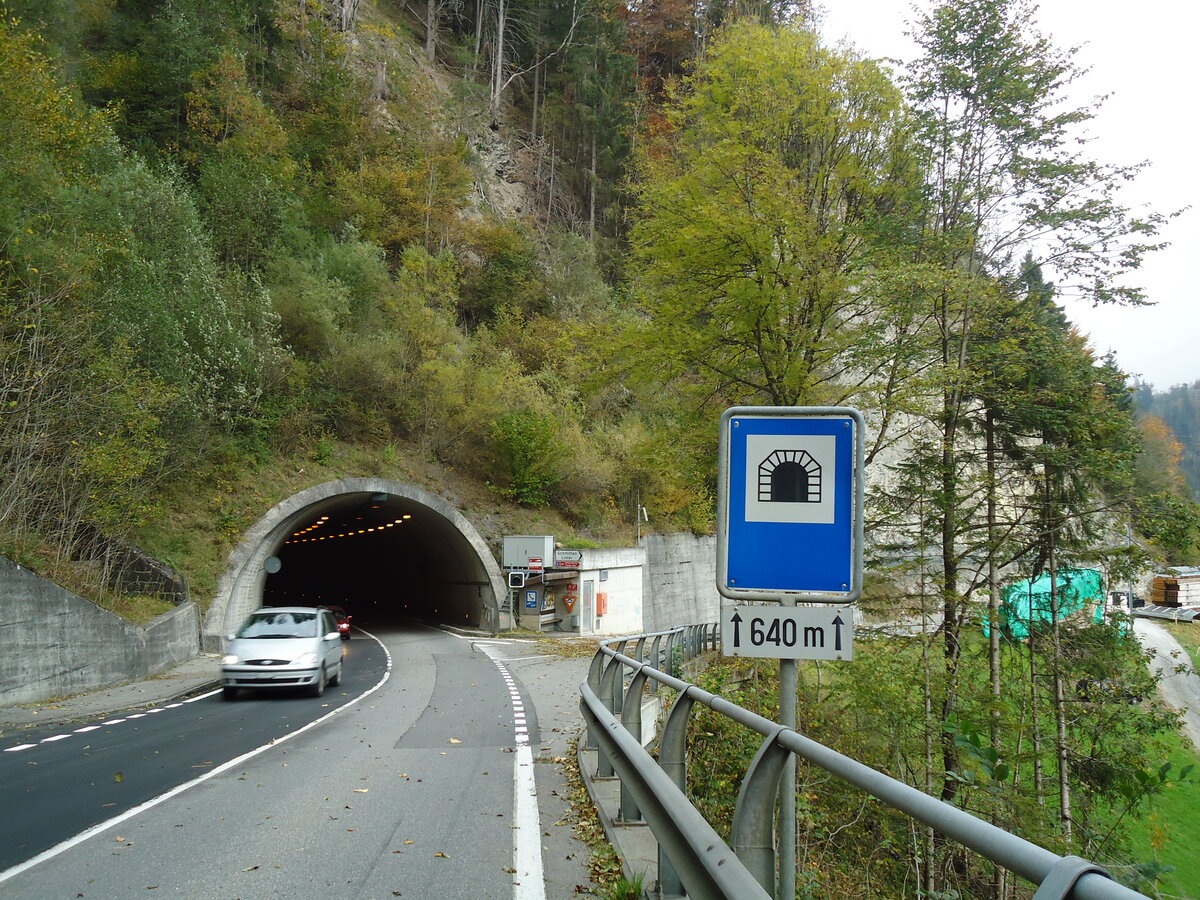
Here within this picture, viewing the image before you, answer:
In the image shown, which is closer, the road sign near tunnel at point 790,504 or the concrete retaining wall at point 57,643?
the road sign near tunnel at point 790,504

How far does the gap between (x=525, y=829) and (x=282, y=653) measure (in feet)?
34.9

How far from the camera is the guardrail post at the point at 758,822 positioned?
3305 mm

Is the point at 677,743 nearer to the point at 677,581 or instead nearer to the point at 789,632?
the point at 789,632

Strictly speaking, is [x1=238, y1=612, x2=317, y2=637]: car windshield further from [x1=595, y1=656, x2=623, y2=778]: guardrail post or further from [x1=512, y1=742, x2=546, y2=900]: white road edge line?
[x1=595, y1=656, x2=623, y2=778]: guardrail post

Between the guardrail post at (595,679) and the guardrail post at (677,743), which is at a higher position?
the guardrail post at (677,743)

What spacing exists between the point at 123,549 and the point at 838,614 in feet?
72.8

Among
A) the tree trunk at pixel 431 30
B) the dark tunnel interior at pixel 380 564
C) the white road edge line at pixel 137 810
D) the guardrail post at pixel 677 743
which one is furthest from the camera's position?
the tree trunk at pixel 431 30

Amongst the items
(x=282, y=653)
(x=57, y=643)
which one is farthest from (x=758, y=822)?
(x=57, y=643)

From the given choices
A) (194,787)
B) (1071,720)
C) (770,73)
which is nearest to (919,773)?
(1071,720)

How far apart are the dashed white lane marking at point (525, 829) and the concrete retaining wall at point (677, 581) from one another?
→ 1137 inches

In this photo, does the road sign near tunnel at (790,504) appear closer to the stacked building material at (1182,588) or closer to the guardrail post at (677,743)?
the guardrail post at (677,743)

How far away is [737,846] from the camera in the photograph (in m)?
3.39

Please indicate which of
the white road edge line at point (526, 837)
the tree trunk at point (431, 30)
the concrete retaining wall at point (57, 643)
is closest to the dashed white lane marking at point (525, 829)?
the white road edge line at point (526, 837)

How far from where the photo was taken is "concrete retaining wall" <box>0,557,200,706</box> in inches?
601
